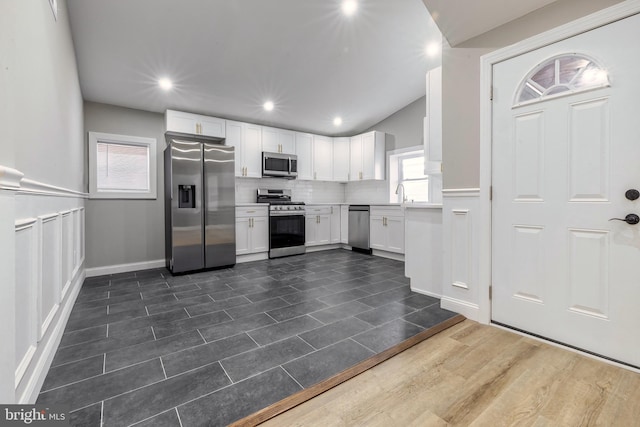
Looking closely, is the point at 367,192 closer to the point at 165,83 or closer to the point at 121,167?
the point at 165,83

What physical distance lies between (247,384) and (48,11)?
2481 millimetres

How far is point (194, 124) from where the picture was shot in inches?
167

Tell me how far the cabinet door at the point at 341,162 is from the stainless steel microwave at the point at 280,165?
0.98 metres

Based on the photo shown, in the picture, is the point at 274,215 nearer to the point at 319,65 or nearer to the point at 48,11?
the point at 319,65

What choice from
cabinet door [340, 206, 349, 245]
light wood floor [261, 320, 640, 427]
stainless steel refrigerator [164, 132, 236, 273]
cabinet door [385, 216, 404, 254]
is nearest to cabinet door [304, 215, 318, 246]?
cabinet door [340, 206, 349, 245]

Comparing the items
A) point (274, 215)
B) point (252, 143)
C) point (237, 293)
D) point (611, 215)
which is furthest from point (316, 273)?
point (611, 215)

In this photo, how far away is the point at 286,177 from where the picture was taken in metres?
5.31

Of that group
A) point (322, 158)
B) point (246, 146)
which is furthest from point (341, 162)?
point (246, 146)

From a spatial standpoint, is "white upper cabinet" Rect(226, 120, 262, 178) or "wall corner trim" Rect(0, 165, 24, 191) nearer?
"wall corner trim" Rect(0, 165, 24, 191)

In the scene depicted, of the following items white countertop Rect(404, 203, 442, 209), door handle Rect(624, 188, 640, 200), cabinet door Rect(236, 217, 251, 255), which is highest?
door handle Rect(624, 188, 640, 200)

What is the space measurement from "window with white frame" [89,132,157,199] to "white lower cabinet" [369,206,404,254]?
3.68 meters

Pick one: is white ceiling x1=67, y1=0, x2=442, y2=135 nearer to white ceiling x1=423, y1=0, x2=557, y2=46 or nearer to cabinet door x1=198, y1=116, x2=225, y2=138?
cabinet door x1=198, y1=116, x2=225, y2=138

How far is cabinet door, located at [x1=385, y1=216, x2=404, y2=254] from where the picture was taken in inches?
182

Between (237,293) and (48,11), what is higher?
(48,11)
